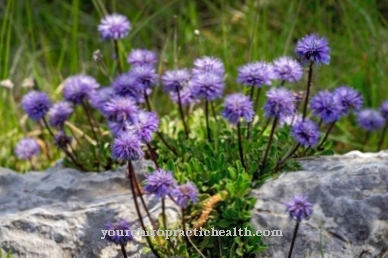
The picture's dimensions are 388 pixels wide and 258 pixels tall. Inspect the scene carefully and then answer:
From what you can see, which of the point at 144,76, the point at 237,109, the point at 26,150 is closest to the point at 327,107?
the point at 237,109

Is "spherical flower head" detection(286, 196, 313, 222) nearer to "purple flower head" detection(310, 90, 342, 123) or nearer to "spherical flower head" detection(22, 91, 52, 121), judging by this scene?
"purple flower head" detection(310, 90, 342, 123)

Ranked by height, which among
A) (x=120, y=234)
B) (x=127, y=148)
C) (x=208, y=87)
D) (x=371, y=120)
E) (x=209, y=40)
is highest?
(x=209, y=40)

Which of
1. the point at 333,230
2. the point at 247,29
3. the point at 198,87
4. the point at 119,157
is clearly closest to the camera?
the point at 119,157

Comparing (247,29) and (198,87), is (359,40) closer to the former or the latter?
(247,29)

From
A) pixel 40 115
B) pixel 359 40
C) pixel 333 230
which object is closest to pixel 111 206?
pixel 40 115

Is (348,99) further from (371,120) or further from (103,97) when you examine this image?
(103,97)

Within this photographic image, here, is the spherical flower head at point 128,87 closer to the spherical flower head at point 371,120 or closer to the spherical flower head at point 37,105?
the spherical flower head at point 37,105
